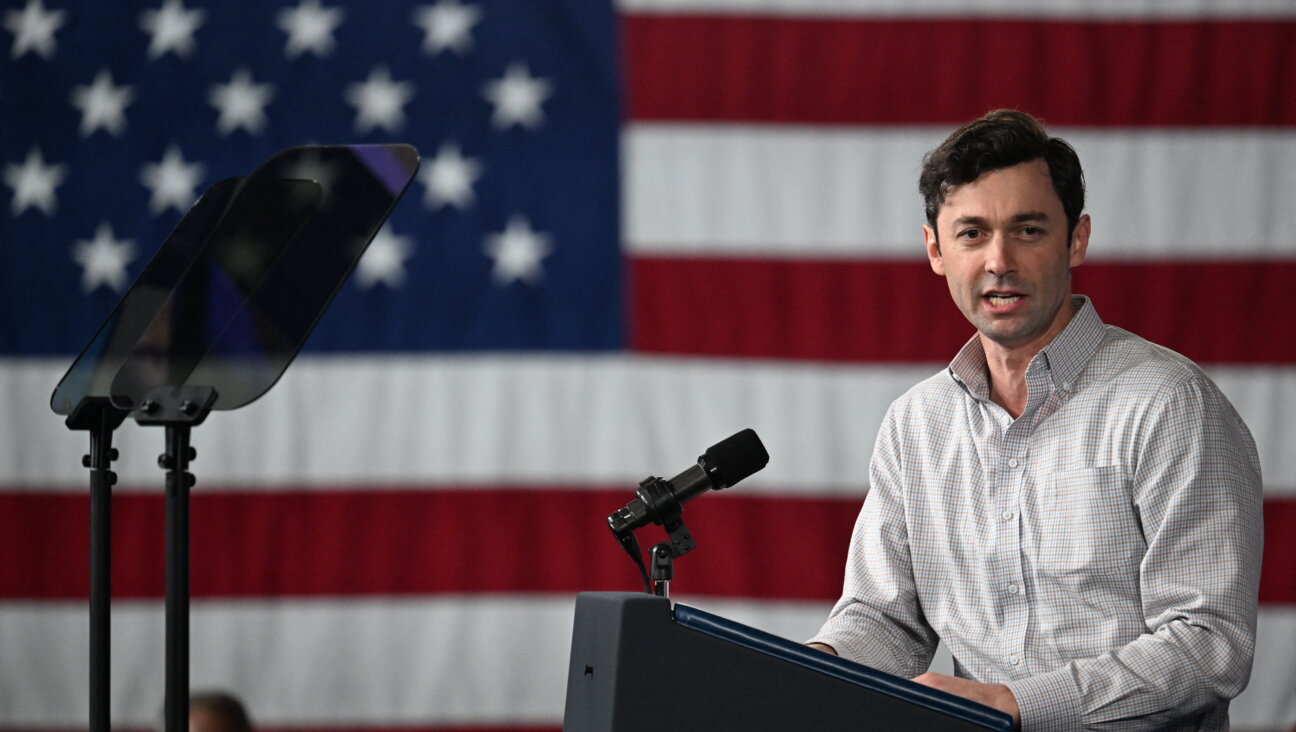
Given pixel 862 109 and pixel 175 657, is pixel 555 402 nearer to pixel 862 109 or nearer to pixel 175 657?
pixel 862 109

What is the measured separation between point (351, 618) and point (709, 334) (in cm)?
106

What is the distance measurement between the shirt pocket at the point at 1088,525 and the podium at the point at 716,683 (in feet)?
1.39

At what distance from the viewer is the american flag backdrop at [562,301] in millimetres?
2914

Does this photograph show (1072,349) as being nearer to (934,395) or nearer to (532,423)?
(934,395)

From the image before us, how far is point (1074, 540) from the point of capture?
4.97 feet

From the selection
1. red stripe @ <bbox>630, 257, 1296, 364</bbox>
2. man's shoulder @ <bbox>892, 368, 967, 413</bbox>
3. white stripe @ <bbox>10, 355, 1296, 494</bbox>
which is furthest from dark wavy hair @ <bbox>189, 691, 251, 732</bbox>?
man's shoulder @ <bbox>892, 368, 967, 413</bbox>

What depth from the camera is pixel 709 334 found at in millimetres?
2949

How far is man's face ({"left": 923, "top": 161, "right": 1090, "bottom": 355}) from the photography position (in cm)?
159

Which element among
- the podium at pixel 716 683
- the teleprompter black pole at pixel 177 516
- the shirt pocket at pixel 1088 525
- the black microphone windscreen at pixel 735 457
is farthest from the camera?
the shirt pocket at pixel 1088 525

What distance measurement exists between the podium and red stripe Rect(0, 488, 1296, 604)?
1752 millimetres

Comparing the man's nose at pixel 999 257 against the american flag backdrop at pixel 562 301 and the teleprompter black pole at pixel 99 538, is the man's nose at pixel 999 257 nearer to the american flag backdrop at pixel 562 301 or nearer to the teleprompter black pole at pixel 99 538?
the teleprompter black pole at pixel 99 538

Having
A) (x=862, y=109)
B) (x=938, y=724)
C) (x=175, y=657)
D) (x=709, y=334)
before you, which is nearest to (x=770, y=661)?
(x=938, y=724)

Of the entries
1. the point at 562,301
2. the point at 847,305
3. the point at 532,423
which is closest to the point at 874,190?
the point at 847,305

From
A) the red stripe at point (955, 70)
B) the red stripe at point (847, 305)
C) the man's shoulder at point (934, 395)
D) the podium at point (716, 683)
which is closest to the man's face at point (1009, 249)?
the man's shoulder at point (934, 395)
